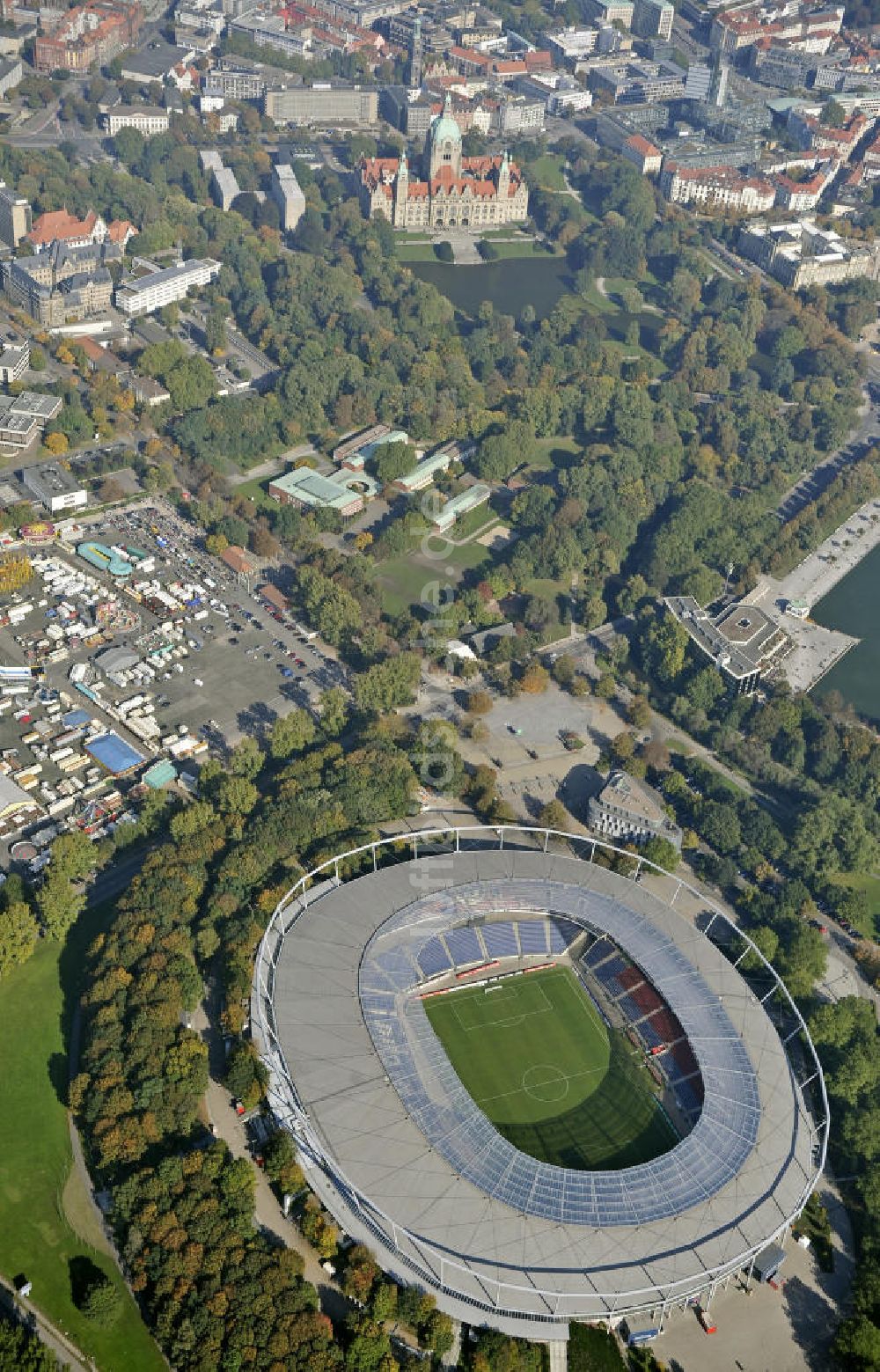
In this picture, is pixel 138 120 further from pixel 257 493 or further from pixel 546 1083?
pixel 546 1083

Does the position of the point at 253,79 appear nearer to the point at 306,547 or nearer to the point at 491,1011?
the point at 306,547

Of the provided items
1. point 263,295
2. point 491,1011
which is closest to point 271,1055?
point 491,1011

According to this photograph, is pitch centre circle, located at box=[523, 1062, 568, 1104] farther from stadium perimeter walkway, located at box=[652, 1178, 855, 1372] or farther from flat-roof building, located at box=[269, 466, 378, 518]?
flat-roof building, located at box=[269, 466, 378, 518]

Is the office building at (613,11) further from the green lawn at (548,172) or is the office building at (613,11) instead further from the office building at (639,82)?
the green lawn at (548,172)

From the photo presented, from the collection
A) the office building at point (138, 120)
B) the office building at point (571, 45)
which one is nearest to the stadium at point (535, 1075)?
the office building at point (138, 120)

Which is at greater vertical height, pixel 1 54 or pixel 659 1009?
pixel 1 54

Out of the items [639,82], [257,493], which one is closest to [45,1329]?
[257,493]
